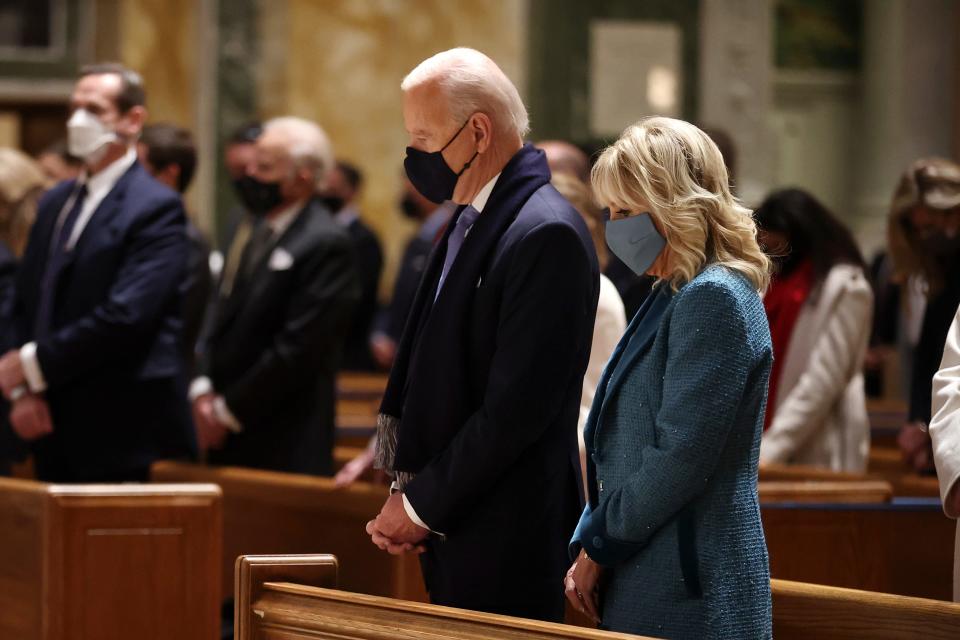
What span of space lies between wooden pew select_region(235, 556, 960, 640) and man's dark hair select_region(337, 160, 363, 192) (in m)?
6.42

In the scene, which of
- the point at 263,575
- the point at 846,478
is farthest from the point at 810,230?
the point at 263,575

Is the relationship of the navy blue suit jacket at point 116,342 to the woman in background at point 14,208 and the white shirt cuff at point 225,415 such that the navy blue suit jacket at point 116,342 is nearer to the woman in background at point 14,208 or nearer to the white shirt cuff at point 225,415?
the white shirt cuff at point 225,415

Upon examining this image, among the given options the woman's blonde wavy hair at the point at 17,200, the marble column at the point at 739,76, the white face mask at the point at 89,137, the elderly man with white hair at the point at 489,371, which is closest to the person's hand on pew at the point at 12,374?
the white face mask at the point at 89,137

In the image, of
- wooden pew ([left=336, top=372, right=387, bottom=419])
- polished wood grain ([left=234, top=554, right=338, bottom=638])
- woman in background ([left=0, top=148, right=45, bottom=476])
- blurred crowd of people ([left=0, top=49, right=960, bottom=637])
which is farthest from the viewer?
wooden pew ([left=336, top=372, right=387, bottom=419])

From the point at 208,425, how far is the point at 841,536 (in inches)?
84.9

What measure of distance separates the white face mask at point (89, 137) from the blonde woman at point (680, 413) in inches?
99.3

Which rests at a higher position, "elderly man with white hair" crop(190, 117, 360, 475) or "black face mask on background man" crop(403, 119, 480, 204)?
"black face mask on background man" crop(403, 119, 480, 204)

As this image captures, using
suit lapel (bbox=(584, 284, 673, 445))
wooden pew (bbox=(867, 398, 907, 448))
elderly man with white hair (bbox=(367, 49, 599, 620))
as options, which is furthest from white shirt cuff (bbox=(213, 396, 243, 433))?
wooden pew (bbox=(867, 398, 907, 448))

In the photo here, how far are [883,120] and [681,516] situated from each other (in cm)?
928

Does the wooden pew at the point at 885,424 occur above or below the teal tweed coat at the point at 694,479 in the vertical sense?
below

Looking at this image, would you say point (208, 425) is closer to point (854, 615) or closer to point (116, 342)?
point (116, 342)

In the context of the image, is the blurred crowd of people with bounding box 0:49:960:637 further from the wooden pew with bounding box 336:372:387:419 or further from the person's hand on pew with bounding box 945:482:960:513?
the wooden pew with bounding box 336:372:387:419

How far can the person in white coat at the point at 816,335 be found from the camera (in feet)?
17.1

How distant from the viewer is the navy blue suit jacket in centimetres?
476
